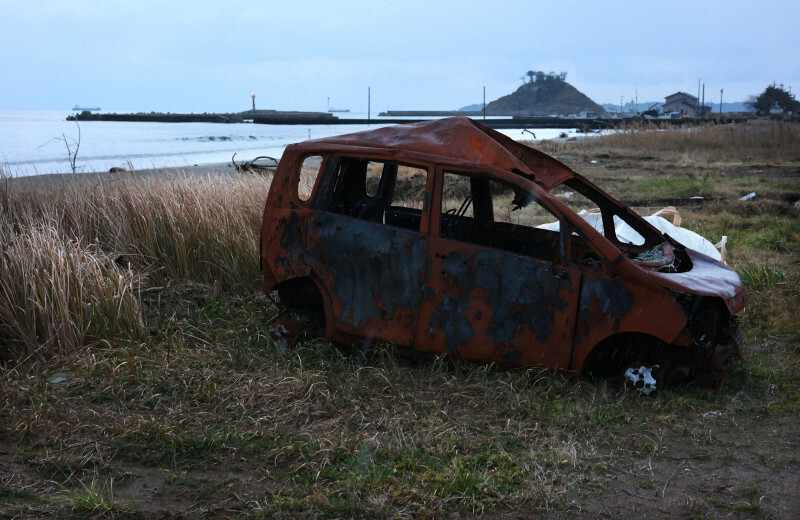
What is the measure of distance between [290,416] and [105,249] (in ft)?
14.9

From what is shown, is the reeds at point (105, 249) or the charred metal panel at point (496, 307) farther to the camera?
the reeds at point (105, 249)

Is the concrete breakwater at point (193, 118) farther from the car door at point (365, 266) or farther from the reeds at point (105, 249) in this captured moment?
the car door at point (365, 266)

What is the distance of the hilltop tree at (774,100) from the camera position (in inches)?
4555

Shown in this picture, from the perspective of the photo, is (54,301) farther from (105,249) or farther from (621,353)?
(621,353)

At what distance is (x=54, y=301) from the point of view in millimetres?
6742

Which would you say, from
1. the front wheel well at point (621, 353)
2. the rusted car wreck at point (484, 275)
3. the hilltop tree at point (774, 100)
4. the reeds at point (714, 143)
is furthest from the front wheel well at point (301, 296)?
the hilltop tree at point (774, 100)

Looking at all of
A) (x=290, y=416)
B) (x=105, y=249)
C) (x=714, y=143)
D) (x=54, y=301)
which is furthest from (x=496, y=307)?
(x=714, y=143)

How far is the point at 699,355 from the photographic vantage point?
19.0 feet

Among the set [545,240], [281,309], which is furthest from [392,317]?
[545,240]

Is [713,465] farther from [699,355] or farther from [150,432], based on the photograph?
[150,432]

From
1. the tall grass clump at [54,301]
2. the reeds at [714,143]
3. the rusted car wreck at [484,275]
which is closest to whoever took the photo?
the rusted car wreck at [484,275]

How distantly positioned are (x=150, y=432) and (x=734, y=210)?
41.7 ft

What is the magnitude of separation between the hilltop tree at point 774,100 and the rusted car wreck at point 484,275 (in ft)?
401

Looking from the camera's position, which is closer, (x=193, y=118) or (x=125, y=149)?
(x=125, y=149)
